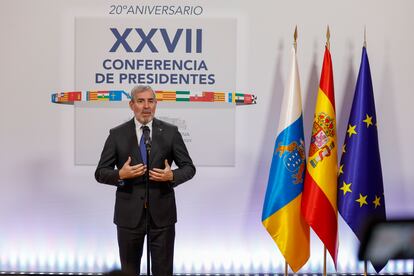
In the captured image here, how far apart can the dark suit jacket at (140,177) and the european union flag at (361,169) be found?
136cm

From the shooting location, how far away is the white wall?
4.51 meters

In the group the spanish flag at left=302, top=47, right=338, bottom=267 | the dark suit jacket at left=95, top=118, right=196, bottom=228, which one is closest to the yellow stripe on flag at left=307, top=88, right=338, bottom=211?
the spanish flag at left=302, top=47, right=338, bottom=267

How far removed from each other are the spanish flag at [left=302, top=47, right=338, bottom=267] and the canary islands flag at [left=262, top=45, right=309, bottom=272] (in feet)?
0.29

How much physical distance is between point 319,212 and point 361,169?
18.1 inches

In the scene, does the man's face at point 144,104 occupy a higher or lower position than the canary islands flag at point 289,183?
higher

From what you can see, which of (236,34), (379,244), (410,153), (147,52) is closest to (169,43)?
(147,52)

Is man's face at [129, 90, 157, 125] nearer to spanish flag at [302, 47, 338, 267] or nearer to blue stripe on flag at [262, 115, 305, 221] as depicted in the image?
blue stripe on flag at [262, 115, 305, 221]

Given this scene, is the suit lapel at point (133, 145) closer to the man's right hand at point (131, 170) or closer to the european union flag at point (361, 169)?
the man's right hand at point (131, 170)

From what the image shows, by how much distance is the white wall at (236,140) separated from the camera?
178 inches

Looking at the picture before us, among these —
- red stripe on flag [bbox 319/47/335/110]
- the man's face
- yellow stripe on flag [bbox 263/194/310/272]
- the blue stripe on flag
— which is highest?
red stripe on flag [bbox 319/47/335/110]

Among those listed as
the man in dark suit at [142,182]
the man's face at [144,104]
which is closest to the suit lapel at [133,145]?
the man in dark suit at [142,182]

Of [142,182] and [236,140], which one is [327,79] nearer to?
[236,140]

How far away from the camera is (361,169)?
3980 millimetres

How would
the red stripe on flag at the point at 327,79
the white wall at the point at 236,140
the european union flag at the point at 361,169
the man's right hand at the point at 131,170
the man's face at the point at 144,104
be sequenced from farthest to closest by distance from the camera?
the white wall at the point at 236,140 → the red stripe on flag at the point at 327,79 → the european union flag at the point at 361,169 → the man's face at the point at 144,104 → the man's right hand at the point at 131,170
